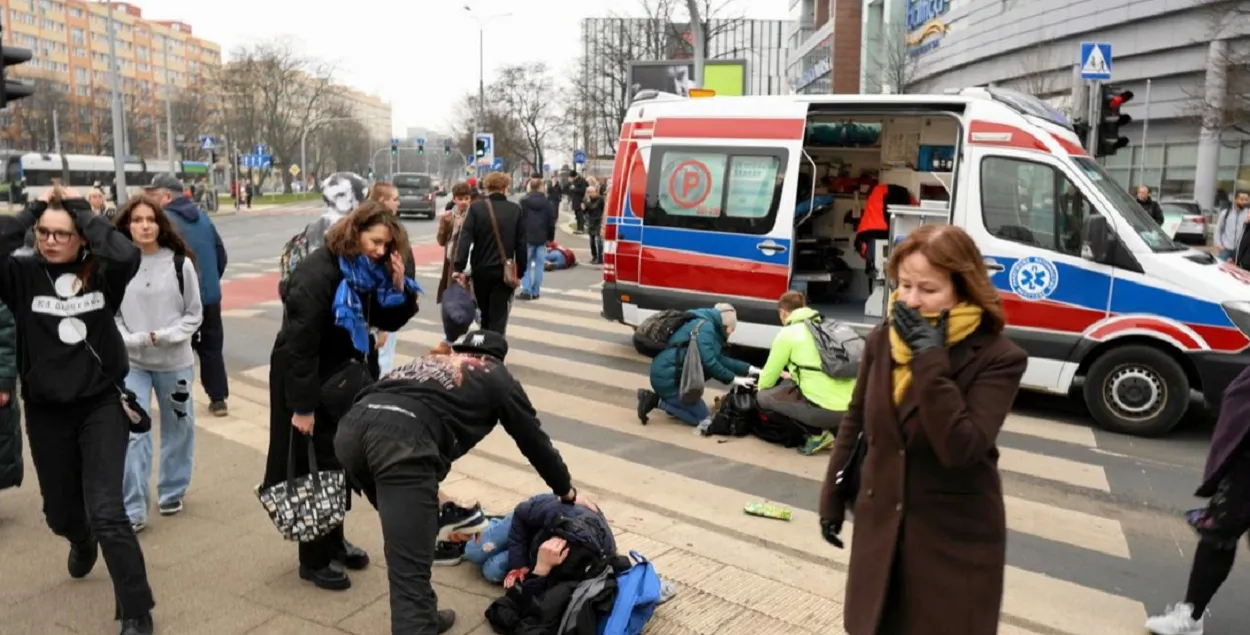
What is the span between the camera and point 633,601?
3.95 metres

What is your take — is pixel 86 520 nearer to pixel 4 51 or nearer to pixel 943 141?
pixel 4 51

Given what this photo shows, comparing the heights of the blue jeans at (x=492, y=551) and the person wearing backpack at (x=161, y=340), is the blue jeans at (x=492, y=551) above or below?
below

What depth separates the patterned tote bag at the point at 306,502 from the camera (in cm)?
409

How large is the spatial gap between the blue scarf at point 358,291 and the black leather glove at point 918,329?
90.3 inches

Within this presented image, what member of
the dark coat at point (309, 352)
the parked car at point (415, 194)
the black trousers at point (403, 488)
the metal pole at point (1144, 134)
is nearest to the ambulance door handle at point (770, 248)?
the dark coat at point (309, 352)

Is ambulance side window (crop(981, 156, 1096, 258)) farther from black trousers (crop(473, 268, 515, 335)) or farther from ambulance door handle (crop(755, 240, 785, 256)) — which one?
black trousers (crop(473, 268, 515, 335))

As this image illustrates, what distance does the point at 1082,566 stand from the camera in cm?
521

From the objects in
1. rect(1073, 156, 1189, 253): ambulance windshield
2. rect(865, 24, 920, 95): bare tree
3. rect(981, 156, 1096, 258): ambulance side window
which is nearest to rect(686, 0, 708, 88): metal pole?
rect(981, 156, 1096, 258): ambulance side window

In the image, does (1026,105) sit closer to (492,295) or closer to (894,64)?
(492,295)

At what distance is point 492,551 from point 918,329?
100 inches

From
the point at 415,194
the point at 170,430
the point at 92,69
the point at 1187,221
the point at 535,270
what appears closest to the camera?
the point at 170,430

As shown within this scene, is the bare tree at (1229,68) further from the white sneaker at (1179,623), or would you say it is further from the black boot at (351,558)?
the black boot at (351,558)

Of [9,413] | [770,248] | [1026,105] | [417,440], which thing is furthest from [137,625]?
[1026,105]

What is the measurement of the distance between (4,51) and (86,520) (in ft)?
8.86
